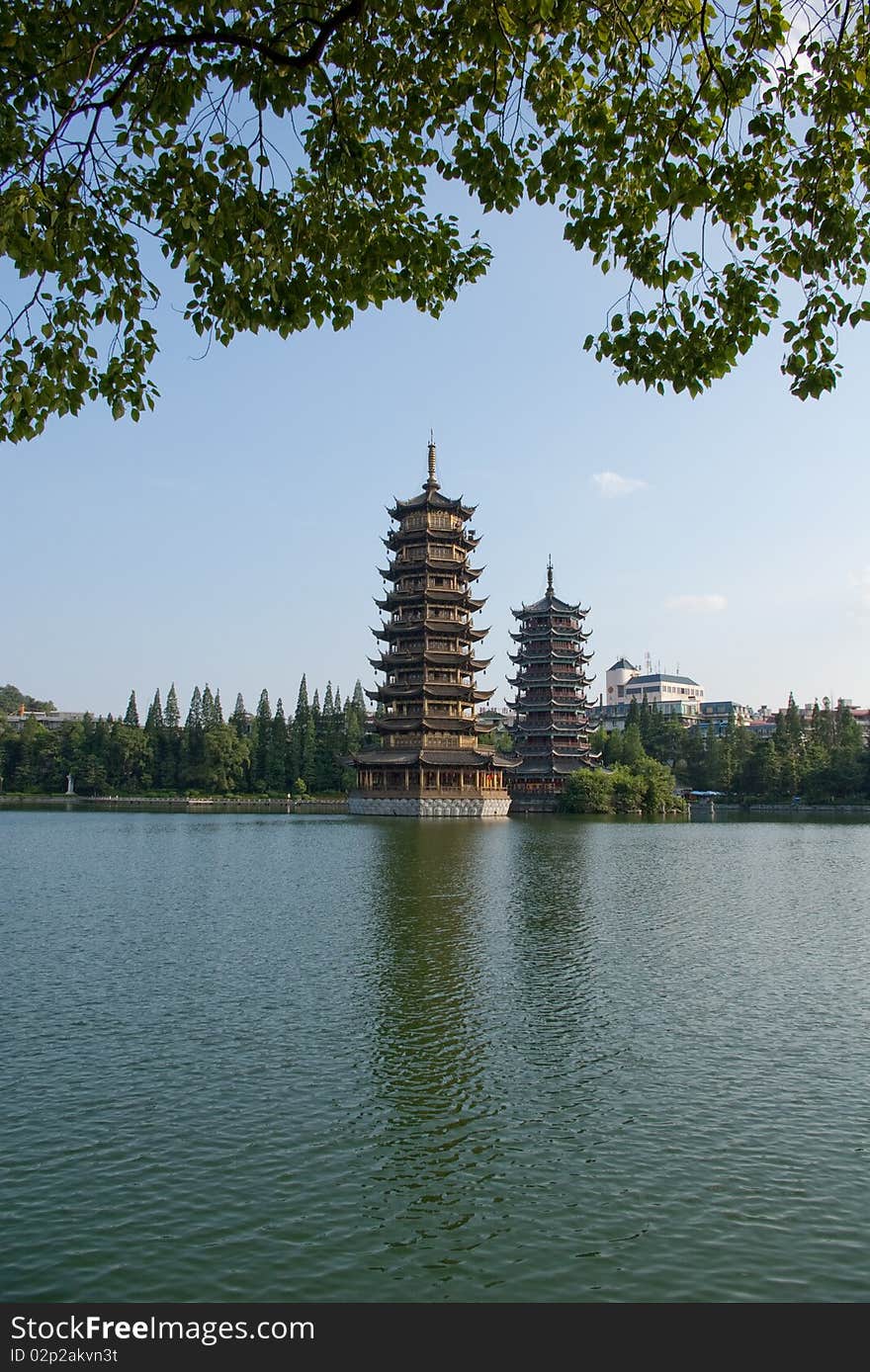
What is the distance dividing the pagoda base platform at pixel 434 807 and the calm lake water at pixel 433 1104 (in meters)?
38.6

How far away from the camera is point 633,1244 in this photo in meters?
6.89

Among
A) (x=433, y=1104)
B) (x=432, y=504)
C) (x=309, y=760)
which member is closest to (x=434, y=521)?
(x=432, y=504)

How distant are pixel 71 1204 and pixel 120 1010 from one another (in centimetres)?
564

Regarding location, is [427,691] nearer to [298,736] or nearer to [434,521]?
[434,521]

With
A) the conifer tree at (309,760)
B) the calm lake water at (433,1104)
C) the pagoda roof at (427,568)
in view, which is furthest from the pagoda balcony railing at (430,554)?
the calm lake water at (433,1104)

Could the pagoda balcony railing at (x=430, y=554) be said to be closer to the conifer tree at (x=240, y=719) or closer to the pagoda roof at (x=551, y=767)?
the pagoda roof at (x=551, y=767)

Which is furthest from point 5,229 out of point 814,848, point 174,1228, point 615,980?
point 814,848

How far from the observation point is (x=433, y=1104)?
9.67 metres

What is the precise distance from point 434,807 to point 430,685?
26.0 feet

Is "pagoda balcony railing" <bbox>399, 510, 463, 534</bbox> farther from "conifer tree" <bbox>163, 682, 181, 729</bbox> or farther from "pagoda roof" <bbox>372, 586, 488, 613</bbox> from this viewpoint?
"conifer tree" <bbox>163, 682, 181, 729</bbox>

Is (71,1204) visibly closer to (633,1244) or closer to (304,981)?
(633,1244)

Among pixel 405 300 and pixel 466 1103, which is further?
pixel 466 1103

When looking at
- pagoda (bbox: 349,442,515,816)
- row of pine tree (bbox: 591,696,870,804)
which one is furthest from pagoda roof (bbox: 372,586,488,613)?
row of pine tree (bbox: 591,696,870,804)

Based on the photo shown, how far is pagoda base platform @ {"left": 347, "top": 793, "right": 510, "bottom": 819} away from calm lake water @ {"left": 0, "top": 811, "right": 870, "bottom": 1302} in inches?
1520
